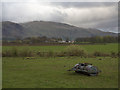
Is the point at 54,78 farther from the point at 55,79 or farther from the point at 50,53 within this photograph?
the point at 50,53

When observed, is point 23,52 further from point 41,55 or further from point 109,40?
point 109,40

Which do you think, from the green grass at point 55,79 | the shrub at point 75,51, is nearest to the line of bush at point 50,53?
the shrub at point 75,51

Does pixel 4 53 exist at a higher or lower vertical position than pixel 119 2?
lower

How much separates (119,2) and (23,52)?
29670 mm

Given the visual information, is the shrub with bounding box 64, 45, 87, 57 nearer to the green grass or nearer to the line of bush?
the line of bush

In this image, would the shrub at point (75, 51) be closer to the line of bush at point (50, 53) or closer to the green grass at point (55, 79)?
the line of bush at point (50, 53)

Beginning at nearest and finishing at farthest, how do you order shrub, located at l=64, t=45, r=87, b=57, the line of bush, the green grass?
1. the green grass
2. the line of bush
3. shrub, located at l=64, t=45, r=87, b=57

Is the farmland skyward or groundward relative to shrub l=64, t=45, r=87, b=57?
groundward

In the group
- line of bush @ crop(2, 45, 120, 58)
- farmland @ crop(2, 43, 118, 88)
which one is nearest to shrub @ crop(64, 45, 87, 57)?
line of bush @ crop(2, 45, 120, 58)

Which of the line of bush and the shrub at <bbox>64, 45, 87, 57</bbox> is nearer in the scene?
the line of bush

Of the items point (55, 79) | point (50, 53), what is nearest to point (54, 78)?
point (55, 79)

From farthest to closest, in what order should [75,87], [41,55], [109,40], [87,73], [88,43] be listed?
[109,40], [88,43], [41,55], [87,73], [75,87]

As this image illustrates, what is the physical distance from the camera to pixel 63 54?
4272 centimetres

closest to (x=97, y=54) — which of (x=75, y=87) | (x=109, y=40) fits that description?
(x=75, y=87)
